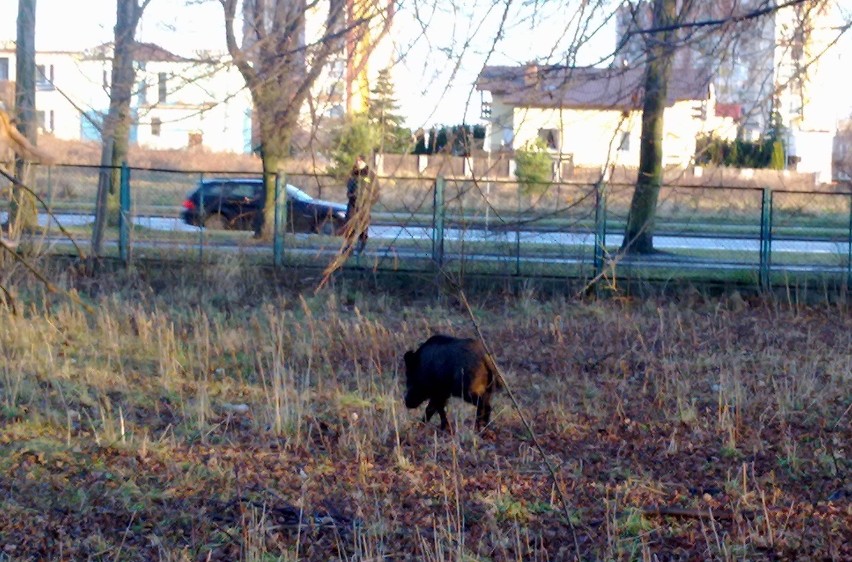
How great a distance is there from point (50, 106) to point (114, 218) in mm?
10378

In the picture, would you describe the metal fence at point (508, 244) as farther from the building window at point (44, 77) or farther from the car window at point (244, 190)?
the building window at point (44, 77)

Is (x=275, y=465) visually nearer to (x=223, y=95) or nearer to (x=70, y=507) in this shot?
(x=70, y=507)

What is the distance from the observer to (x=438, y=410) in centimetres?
867

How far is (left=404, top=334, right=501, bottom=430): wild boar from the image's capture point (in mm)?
8172

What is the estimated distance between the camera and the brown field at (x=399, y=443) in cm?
625

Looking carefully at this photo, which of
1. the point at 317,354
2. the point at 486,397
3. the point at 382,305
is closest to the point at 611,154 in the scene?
the point at 486,397

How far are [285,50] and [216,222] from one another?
10776 mm

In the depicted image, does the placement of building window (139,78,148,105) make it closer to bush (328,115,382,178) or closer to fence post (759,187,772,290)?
bush (328,115,382,178)

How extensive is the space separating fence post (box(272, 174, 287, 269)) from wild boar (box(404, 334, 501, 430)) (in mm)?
8730

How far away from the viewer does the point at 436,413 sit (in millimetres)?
9273

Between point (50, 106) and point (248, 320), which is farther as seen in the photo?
point (50, 106)

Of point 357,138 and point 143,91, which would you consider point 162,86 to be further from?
point 357,138

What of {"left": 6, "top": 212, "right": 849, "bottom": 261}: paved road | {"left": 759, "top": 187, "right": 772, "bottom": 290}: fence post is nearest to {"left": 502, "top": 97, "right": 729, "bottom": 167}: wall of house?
{"left": 6, "top": 212, "right": 849, "bottom": 261}: paved road

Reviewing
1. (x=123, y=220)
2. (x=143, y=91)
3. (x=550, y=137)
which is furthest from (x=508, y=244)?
(x=550, y=137)
